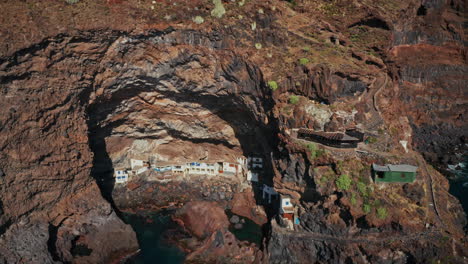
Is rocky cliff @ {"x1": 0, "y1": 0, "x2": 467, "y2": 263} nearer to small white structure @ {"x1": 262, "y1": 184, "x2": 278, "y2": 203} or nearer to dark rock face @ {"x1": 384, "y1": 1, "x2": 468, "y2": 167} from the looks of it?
small white structure @ {"x1": 262, "y1": 184, "x2": 278, "y2": 203}

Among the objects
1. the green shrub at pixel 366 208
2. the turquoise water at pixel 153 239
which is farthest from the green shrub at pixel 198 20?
the green shrub at pixel 366 208

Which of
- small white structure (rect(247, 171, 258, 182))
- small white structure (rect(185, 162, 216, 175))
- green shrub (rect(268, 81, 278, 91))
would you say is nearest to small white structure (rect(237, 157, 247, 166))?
small white structure (rect(247, 171, 258, 182))

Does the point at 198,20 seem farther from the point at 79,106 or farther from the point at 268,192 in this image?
the point at 268,192

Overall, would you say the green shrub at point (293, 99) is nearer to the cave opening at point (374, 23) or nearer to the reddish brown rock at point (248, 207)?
the reddish brown rock at point (248, 207)

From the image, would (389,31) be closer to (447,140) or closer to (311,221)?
(447,140)

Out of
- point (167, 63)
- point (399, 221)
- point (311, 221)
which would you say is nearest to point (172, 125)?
point (167, 63)

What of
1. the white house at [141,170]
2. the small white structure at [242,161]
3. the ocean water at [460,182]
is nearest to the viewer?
the ocean water at [460,182]

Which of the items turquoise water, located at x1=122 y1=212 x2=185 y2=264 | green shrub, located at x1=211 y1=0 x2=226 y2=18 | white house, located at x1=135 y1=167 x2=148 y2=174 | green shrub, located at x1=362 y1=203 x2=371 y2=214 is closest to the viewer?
green shrub, located at x1=362 y1=203 x2=371 y2=214
